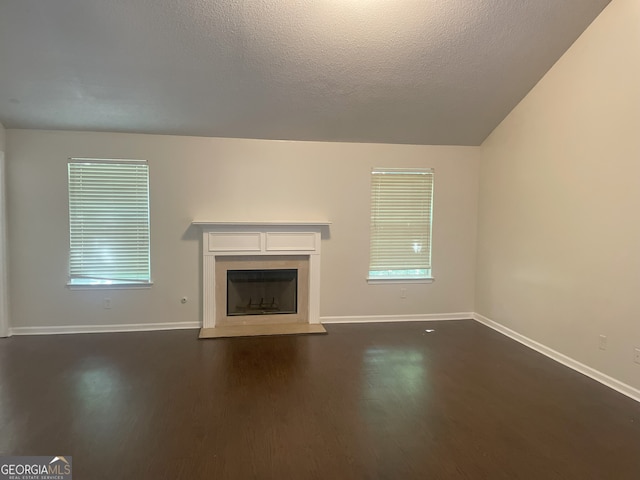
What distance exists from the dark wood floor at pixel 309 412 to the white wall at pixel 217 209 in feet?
2.01

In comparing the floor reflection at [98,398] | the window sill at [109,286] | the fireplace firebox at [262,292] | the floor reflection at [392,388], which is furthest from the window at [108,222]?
the floor reflection at [392,388]

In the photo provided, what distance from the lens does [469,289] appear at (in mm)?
5453

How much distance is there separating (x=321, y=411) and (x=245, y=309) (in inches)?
94.1

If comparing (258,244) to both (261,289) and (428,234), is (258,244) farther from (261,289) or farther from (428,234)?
(428,234)

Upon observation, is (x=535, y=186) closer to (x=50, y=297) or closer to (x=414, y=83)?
(x=414, y=83)

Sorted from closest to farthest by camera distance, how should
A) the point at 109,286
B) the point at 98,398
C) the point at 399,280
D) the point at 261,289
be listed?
the point at 98,398
the point at 109,286
the point at 261,289
the point at 399,280

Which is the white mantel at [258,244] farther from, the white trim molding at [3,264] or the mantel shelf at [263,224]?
the white trim molding at [3,264]

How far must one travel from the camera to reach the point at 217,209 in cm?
484

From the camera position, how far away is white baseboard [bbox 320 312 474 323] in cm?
516

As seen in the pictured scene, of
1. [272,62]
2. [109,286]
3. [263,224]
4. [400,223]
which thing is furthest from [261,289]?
[272,62]

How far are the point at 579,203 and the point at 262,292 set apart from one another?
360cm

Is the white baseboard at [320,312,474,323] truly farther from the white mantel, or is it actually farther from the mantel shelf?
the mantel shelf

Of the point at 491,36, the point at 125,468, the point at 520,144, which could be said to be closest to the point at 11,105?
the point at 125,468

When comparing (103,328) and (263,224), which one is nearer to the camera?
(103,328)
